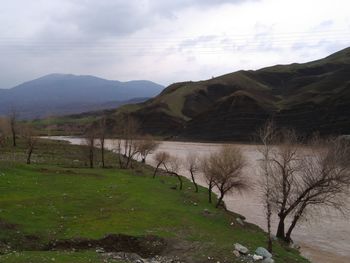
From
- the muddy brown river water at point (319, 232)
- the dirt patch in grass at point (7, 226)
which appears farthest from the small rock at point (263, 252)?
the dirt patch in grass at point (7, 226)

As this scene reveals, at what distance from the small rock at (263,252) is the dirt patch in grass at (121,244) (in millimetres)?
5402

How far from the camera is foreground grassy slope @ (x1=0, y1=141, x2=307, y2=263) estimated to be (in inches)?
1024

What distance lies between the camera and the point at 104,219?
31.7m

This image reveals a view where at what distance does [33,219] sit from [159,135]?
158311mm

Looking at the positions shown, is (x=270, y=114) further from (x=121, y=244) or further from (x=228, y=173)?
(x=121, y=244)

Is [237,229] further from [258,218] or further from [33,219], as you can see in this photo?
[33,219]

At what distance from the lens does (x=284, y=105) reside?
16712 cm

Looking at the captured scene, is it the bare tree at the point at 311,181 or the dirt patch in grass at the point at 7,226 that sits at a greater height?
the bare tree at the point at 311,181

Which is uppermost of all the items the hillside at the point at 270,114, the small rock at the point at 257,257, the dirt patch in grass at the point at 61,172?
the hillside at the point at 270,114

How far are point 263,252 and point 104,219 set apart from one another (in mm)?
10935

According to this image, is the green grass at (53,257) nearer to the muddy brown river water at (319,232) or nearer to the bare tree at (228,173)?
the muddy brown river water at (319,232)

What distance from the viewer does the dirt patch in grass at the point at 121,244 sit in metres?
26.0

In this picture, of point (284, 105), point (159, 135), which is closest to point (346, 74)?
point (284, 105)

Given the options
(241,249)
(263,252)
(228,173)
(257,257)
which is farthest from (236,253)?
(228,173)
